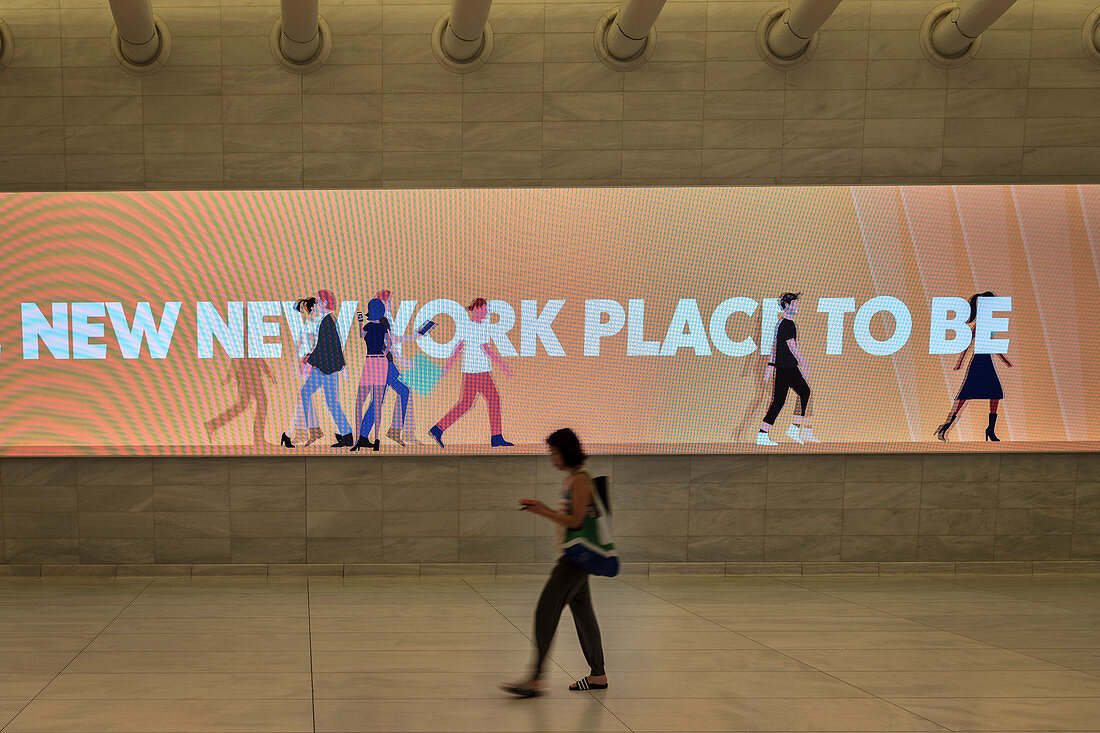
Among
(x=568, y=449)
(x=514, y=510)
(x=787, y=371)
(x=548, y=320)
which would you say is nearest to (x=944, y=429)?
(x=787, y=371)

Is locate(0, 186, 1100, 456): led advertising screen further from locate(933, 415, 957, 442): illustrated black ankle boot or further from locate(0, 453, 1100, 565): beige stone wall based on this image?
locate(0, 453, 1100, 565): beige stone wall

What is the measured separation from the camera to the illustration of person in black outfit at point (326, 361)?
26.2ft

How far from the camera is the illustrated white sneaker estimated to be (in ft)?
26.8

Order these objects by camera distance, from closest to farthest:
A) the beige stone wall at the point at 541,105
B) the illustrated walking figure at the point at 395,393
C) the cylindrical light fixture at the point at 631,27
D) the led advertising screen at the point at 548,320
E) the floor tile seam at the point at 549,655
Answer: the floor tile seam at the point at 549,655, the cylindrical light fixture at the point at 631,27, the beige stone wall at the point at 541,105, the led advertising screen at the point at 548,320, the illustrated walking figure at the point at 395,393

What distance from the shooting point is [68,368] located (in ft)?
25.9

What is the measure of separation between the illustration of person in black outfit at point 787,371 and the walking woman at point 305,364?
4.53 metres

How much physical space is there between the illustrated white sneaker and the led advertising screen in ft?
0.05

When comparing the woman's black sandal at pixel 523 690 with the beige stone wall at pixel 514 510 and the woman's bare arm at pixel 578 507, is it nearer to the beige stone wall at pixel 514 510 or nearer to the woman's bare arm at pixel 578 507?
the woman's bare arm at pixel 578 507

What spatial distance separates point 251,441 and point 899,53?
24.8ft

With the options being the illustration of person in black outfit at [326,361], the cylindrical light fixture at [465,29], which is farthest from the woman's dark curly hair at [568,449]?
the cylindrical light fixture at [465,29]

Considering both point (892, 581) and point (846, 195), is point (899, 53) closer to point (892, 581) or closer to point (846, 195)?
point (846, 195)

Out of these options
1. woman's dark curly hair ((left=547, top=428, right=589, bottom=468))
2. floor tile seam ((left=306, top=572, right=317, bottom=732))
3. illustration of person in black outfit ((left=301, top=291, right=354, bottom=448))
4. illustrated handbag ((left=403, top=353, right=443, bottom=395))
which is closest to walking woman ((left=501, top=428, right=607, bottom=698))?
woman's dark curly hair ((left=547, top=428, right=589, bottom=468))

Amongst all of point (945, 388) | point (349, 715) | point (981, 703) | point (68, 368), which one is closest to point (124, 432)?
point (68, 368)

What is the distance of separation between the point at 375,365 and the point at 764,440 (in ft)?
13.1
